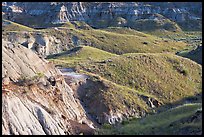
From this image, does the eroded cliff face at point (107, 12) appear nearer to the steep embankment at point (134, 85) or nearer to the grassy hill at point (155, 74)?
the grassy hill at point (155, 74)

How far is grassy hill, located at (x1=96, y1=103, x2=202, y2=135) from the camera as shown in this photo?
36562mm

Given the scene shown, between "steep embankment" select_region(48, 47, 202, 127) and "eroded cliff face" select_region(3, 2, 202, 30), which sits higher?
"steep embankment" select_region(48, 47, 202, 127)

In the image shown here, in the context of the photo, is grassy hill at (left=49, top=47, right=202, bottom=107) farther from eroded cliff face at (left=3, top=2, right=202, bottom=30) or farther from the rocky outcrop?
eroded cliff face at (left=3, top=2, right=202, bottom=30)

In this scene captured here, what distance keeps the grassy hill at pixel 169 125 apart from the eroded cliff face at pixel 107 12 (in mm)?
108962

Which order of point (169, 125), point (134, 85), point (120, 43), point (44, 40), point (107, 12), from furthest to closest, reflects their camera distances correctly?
point (107, 12)
point (44, 40)
point (120, 43)
point (134, 85)
point (169, 125)

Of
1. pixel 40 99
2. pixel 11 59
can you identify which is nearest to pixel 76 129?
pixel 40 99

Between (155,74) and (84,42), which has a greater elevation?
(155,74)

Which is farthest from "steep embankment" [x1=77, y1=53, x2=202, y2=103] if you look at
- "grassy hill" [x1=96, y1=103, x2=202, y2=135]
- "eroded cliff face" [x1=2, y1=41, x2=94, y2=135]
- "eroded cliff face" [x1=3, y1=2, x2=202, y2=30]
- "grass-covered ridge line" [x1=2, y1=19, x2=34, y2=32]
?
"eroded cliff face" [x1=3, y1=2, x2=202, y2=30]

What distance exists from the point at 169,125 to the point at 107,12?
121495 mm

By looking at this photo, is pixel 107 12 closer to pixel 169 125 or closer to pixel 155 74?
pixel 155 74

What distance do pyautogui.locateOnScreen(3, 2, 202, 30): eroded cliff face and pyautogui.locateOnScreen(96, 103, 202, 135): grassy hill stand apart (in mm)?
108962

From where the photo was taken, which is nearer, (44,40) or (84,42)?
(44,40)

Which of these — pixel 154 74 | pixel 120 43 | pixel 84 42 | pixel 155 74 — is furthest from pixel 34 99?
pixel 84 42

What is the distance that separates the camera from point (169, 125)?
3941 centimetres
